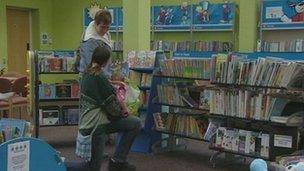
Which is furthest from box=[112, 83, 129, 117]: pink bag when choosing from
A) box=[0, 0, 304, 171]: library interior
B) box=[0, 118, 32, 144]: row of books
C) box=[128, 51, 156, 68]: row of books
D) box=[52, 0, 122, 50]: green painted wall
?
box=[52, 0, 122, 50]: green painted wall

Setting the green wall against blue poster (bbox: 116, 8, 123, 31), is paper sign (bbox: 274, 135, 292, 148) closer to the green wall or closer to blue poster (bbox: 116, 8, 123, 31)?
the green wall

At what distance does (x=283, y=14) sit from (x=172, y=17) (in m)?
2.47

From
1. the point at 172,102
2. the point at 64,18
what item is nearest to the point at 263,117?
the point at 172,102

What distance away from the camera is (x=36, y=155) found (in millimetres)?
1980

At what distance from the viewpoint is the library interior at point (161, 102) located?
3.84 meters

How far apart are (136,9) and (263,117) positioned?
268cm

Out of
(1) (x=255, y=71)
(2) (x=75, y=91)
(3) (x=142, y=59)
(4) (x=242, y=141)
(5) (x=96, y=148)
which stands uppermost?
(3) (x=142, y=59)

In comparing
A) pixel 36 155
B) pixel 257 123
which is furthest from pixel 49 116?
pixel 36 155

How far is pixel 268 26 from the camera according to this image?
880 cm

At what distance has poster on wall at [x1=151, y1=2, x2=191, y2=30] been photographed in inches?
378

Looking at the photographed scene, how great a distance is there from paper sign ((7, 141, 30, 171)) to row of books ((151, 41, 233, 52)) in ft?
24.8

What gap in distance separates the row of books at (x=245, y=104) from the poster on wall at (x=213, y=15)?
4464mm

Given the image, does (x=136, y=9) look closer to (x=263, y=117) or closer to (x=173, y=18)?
(x=263, y=117)

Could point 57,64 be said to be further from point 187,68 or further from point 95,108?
point 95,108
